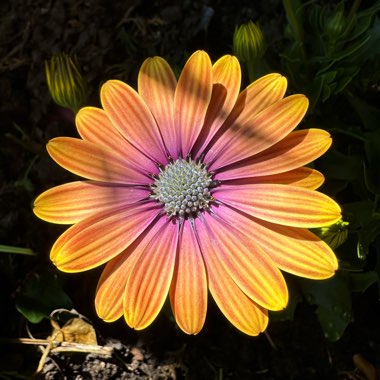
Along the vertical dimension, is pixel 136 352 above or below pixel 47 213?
below

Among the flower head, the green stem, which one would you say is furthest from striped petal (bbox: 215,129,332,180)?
the green stem

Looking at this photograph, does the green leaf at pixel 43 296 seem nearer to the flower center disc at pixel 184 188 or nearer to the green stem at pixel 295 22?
the flower center disc at pixel 184 188

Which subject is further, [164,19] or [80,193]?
[164,19]

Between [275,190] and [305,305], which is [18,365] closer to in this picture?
[305,305]

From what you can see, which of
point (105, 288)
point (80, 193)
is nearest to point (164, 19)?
point (80, 193)

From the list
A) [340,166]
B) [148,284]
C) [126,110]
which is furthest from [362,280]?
[126,110]

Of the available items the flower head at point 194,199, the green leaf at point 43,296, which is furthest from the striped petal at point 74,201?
the green leaf at point 43,296

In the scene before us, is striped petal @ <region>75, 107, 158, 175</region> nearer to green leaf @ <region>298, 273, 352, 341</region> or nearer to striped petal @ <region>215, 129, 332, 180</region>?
striped petal @ <region>215, 129, 332, 180</region>
